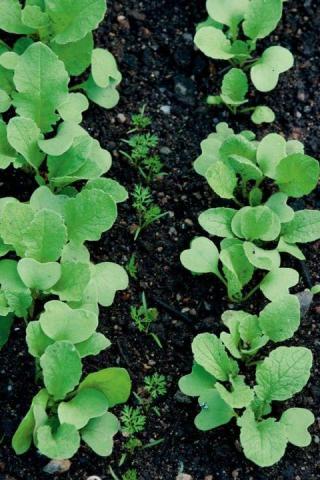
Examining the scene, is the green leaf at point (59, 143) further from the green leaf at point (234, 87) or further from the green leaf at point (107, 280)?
the green leaf at point (234, 87)

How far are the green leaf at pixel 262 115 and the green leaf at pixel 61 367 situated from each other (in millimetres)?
1244

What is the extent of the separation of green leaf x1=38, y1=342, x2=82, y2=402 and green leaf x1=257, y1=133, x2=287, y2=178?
100cm

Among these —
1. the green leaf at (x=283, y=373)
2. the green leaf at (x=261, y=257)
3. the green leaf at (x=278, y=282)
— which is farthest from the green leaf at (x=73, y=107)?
the green leaf at (x=283, y=373)

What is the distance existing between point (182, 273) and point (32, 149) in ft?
2.17

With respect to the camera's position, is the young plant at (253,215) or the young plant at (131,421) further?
the young plant at (253,215)

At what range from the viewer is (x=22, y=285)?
8.17ft

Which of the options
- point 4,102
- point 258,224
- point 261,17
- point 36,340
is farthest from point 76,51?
point 36,340

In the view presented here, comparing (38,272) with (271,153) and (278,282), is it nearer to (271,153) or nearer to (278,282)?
(278,282)

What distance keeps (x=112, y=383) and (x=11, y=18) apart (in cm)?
Result: 143

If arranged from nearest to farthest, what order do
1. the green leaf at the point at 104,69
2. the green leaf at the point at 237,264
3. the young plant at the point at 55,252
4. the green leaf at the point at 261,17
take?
the young plant at the point at 55,252 → the green leaf at the point at 237,264 → the green leaf at the point at 104,69 → the green leaf at the point at 261,17

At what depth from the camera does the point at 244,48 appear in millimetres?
3104

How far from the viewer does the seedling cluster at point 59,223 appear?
234 cm

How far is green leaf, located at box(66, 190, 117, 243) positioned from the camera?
101 inches

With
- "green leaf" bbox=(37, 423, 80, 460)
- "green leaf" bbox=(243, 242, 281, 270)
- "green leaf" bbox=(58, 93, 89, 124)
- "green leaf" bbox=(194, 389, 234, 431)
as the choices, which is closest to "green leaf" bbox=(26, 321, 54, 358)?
"green leaf" bbox=(37, 423, 80, 460)
